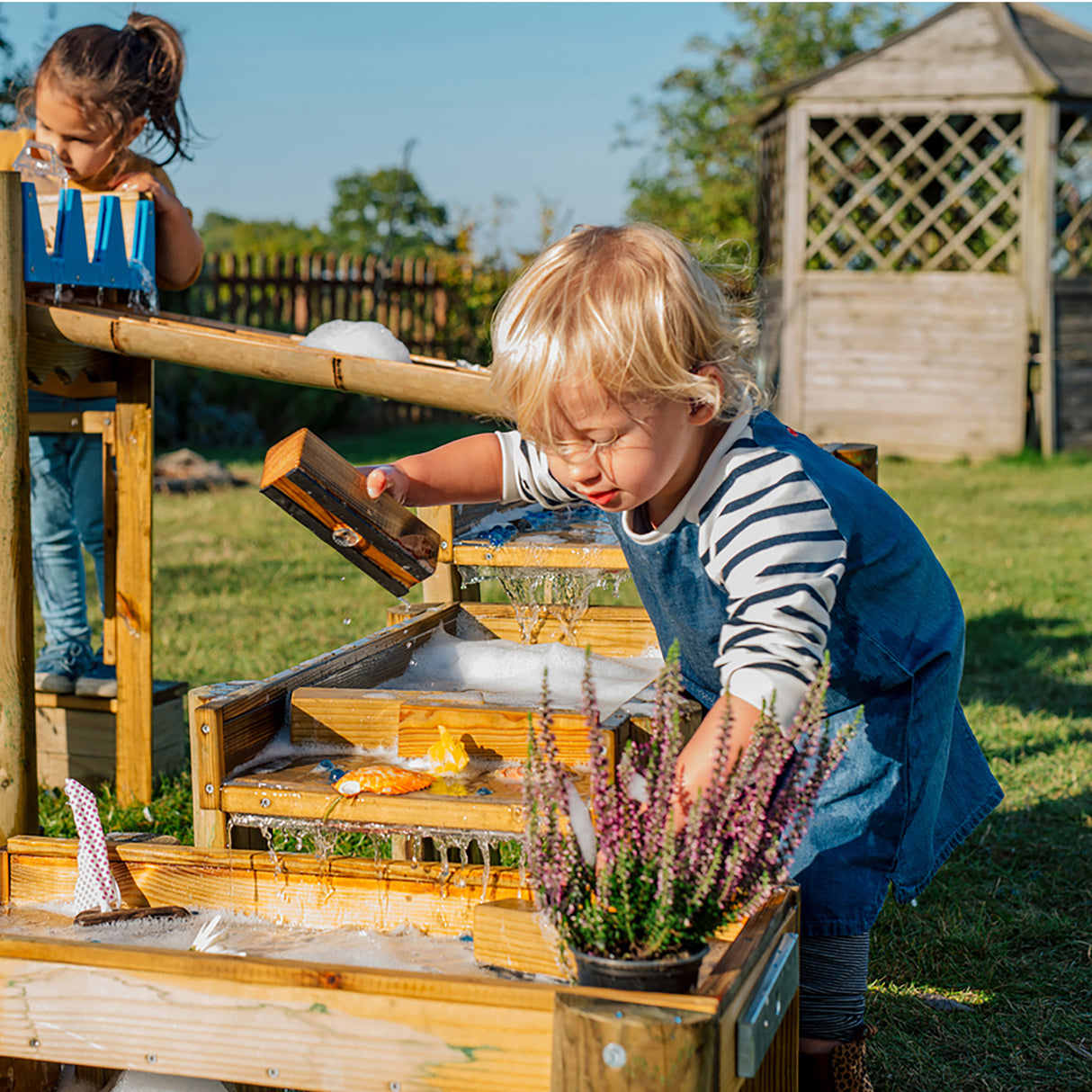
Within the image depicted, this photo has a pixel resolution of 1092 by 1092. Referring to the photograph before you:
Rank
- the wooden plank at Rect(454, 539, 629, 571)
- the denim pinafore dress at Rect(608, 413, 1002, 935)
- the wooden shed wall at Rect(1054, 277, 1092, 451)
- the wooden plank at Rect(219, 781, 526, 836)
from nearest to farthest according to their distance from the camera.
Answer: the wooden plank at Rect(219, 781, 526, 836)
the denim pinafore dress at Rect(608, 413, 1002, 935)
the wooden plank at Rect(454, 539, 629, 571)
the wooden shed wall at Rect(1054, 277, 1092, 451)

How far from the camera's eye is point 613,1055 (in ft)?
3.47

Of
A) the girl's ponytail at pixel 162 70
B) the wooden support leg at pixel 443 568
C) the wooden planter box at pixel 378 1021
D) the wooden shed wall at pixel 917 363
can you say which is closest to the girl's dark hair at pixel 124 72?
the girl's ponytail at pixel 162 70

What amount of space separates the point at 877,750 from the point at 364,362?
1324 millimetres

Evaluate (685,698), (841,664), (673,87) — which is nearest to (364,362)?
(685,698)

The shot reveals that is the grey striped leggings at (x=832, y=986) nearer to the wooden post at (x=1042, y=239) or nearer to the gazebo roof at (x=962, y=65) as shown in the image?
the wooden post at (x=1042, y=239)

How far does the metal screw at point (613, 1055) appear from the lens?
106cm

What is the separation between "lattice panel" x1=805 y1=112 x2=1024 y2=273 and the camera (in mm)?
12492

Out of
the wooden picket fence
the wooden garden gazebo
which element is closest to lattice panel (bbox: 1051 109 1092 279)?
the wooden garden gazebo

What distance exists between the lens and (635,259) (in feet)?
5.14

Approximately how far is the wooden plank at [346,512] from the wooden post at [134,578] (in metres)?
1.63

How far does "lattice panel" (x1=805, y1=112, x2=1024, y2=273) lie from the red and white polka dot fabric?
39.9 ft

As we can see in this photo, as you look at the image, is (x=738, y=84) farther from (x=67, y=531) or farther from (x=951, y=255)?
(x=67, y=531)

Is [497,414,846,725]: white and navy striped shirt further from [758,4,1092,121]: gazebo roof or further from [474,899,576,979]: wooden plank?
[758,4,1092,121]: gazebo roof

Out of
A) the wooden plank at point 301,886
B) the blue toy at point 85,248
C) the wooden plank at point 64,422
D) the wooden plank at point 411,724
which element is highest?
the blue toy at point 85,248
